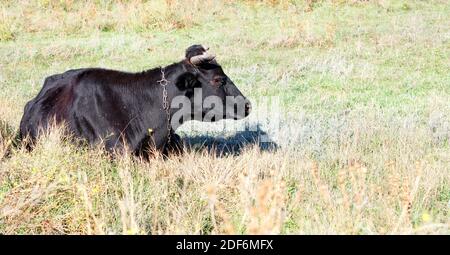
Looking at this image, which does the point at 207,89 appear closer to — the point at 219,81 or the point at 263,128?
the point at 219,81

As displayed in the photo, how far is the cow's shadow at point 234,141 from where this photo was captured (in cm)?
788

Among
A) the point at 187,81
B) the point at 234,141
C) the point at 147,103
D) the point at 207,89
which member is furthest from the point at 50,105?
the point at 234,141

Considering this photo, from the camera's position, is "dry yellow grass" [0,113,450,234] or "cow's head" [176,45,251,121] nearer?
"dry yellow grass" [0,113,450,234]

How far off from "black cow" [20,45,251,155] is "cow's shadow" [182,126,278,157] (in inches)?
40.0

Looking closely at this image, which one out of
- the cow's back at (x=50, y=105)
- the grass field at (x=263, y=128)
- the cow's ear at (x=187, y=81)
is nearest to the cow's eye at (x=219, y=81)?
the cow's ear at (x=187, y=81)

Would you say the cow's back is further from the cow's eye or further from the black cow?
Result: the cow's eye

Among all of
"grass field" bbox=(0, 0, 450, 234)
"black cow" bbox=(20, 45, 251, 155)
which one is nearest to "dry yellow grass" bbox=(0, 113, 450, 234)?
"grass field" bbox=(0, 0, 450, 234)

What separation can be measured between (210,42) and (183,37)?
1.12 metres

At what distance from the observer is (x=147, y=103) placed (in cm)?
671

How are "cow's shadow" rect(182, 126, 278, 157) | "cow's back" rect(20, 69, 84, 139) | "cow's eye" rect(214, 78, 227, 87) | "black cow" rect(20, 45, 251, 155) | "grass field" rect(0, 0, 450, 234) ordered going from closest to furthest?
"grass field" rect(0, 0, 450, 234), "black cow" rect(20, 45, 251, 155), "cow's eye" rect(214, 78, 227, 87), "cow's back" rect(20, 69, 84, 139), "cow's shadow" rect(182, 126, 278, 157)

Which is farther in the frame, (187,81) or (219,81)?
(219,81)

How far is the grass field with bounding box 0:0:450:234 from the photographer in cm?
459

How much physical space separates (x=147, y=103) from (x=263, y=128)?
98.5 inches
